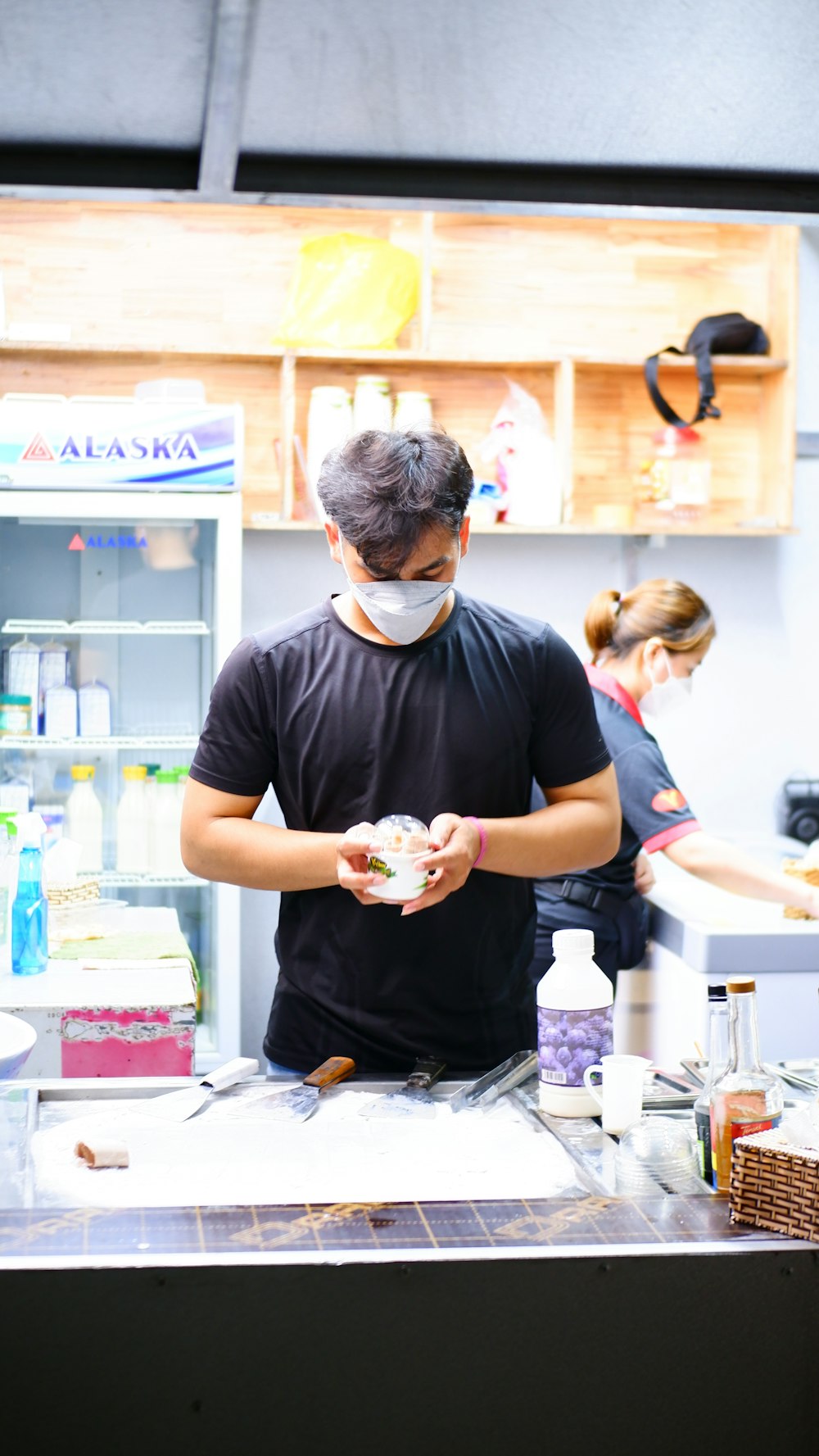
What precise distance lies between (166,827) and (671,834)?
58.9 inches

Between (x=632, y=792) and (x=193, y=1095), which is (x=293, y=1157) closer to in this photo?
(x=193, y=1095)

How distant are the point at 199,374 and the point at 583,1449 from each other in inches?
137

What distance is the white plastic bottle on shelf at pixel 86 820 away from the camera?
3766mm

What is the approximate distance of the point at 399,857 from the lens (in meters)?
1.59

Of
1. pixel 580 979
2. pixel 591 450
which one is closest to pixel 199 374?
pixel 591 450

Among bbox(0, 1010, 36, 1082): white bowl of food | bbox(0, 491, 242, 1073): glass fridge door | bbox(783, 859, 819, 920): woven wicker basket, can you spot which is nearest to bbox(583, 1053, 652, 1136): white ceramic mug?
bbox(0, 1010, 36, 1082): white bowl of food

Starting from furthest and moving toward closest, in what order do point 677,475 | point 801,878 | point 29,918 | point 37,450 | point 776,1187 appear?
1. point 677,475
2. point 37,450
3. point 801,878
4. point 29,918
5. point 776,1187

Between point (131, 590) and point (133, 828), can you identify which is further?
point (131, 590)

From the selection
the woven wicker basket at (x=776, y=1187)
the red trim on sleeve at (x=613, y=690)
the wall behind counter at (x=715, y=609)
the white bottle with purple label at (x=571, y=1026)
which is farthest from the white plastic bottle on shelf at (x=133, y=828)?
the woven wicker basket at (x=776, y=1187)

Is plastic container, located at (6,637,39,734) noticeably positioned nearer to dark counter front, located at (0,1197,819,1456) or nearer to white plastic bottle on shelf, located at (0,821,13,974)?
white plastic bottle on shelf, located at (0,821,13,974)

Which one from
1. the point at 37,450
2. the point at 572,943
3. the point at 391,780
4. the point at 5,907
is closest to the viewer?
the point at 572,943

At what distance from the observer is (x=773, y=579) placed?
4383 mm

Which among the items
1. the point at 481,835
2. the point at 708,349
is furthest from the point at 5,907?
the point at 708,349

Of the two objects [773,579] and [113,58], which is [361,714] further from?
[773,579]
